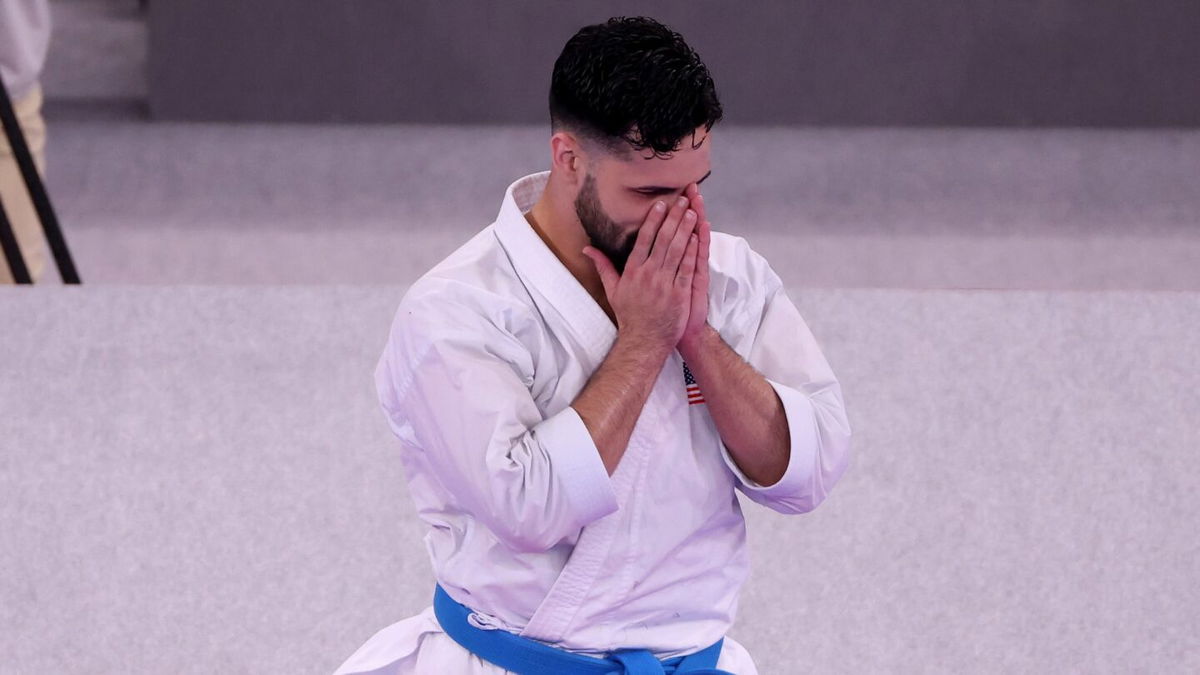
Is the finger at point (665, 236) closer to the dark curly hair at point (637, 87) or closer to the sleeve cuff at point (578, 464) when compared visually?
the dark curly hair at point (637, 87)

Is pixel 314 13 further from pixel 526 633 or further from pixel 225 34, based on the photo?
pixel 526 633

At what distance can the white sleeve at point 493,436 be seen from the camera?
1430 millimetres

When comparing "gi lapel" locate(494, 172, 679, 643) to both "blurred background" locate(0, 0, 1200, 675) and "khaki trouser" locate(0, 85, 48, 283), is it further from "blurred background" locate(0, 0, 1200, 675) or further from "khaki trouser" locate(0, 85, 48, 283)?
"khaki trouser" locate(0, 85, 48, 283)

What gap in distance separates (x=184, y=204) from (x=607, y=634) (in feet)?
10.3

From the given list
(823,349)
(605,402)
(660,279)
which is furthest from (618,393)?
(823,349)

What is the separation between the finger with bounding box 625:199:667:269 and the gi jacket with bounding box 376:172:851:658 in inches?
3.3

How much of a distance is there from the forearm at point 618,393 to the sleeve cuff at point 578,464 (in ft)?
0.04

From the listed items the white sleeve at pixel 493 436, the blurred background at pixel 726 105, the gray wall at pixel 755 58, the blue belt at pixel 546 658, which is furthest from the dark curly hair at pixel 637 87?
the gray wall at pixel 755 58

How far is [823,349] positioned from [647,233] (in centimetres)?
160

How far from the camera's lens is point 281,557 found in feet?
8.82

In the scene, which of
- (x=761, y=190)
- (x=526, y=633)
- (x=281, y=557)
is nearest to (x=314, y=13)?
(x=761, y=190)

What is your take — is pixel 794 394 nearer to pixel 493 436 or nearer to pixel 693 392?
pixel 693 392

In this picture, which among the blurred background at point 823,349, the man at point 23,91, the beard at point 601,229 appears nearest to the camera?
the beard at point 601,229

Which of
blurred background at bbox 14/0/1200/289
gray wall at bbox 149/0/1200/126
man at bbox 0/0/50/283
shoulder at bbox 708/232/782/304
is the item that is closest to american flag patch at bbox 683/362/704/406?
shoulder at bbox 708/232/782/304
